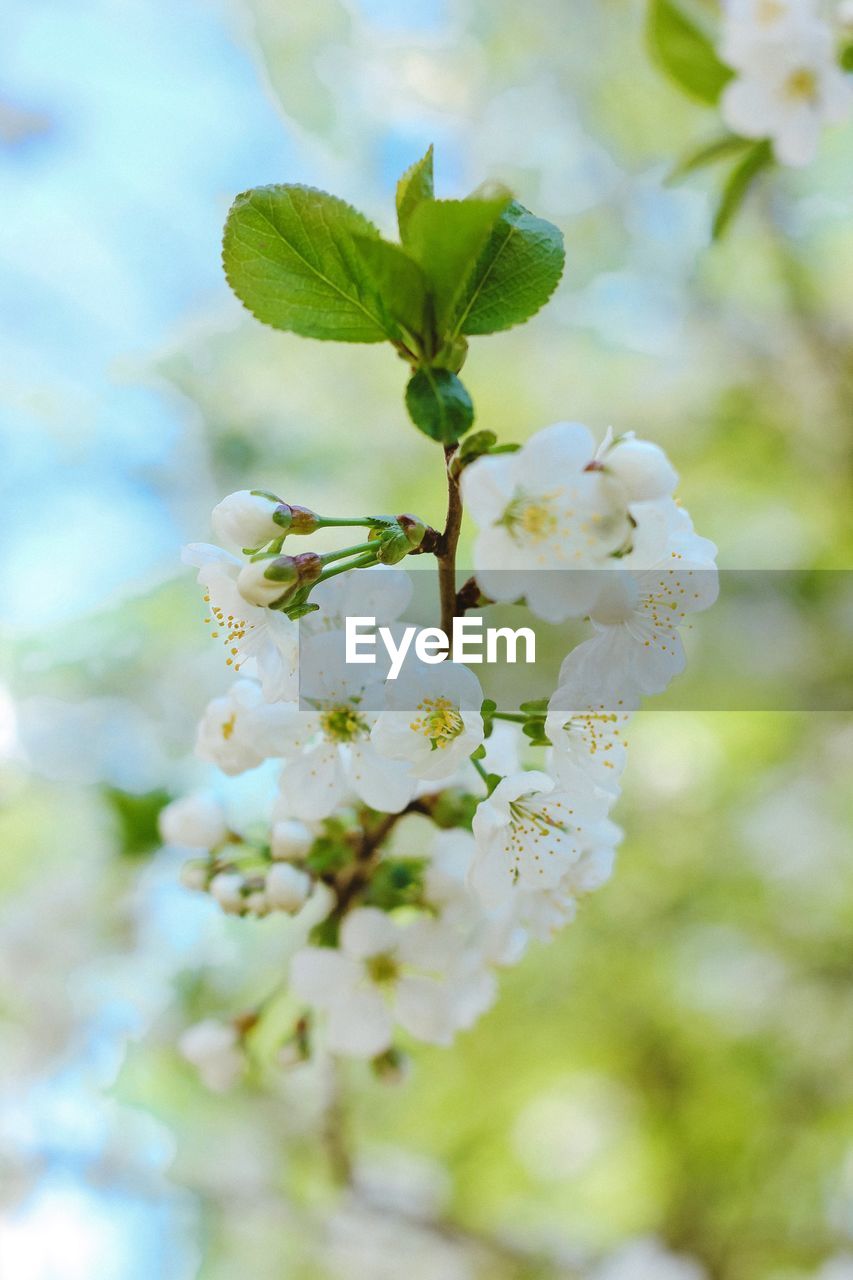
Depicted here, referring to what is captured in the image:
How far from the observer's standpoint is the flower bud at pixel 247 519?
464mm

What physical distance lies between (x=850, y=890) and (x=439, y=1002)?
1462 mm

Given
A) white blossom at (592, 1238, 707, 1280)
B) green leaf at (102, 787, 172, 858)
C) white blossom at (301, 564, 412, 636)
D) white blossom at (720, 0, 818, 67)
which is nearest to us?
white blossom at (301, 564, 412, 636)

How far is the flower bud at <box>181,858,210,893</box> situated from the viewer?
0.67m

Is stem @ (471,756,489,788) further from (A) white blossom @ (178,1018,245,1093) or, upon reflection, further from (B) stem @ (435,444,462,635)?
(A) white blossom @ (178,1018,245,1093)

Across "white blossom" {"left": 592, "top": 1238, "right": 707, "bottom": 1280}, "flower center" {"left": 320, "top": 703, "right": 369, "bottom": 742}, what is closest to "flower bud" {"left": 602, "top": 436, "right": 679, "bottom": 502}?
"flower center" {"left": 320, "top": 703, "right": 369, "bottom": 742}

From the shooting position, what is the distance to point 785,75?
0.90 metres

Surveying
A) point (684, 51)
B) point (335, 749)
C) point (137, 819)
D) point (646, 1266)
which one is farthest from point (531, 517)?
point (646, 1266)

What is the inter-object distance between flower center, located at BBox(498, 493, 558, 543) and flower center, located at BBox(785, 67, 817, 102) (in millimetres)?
707

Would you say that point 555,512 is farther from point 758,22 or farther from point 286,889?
point 758,22

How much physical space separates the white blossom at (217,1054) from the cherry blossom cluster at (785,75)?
0.92 meters

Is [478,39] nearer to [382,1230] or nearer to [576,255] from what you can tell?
[576,255]

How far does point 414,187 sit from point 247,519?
20cm

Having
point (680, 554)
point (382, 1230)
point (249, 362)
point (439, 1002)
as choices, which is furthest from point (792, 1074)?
point (249, 362)

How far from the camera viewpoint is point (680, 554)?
19.4 inches
